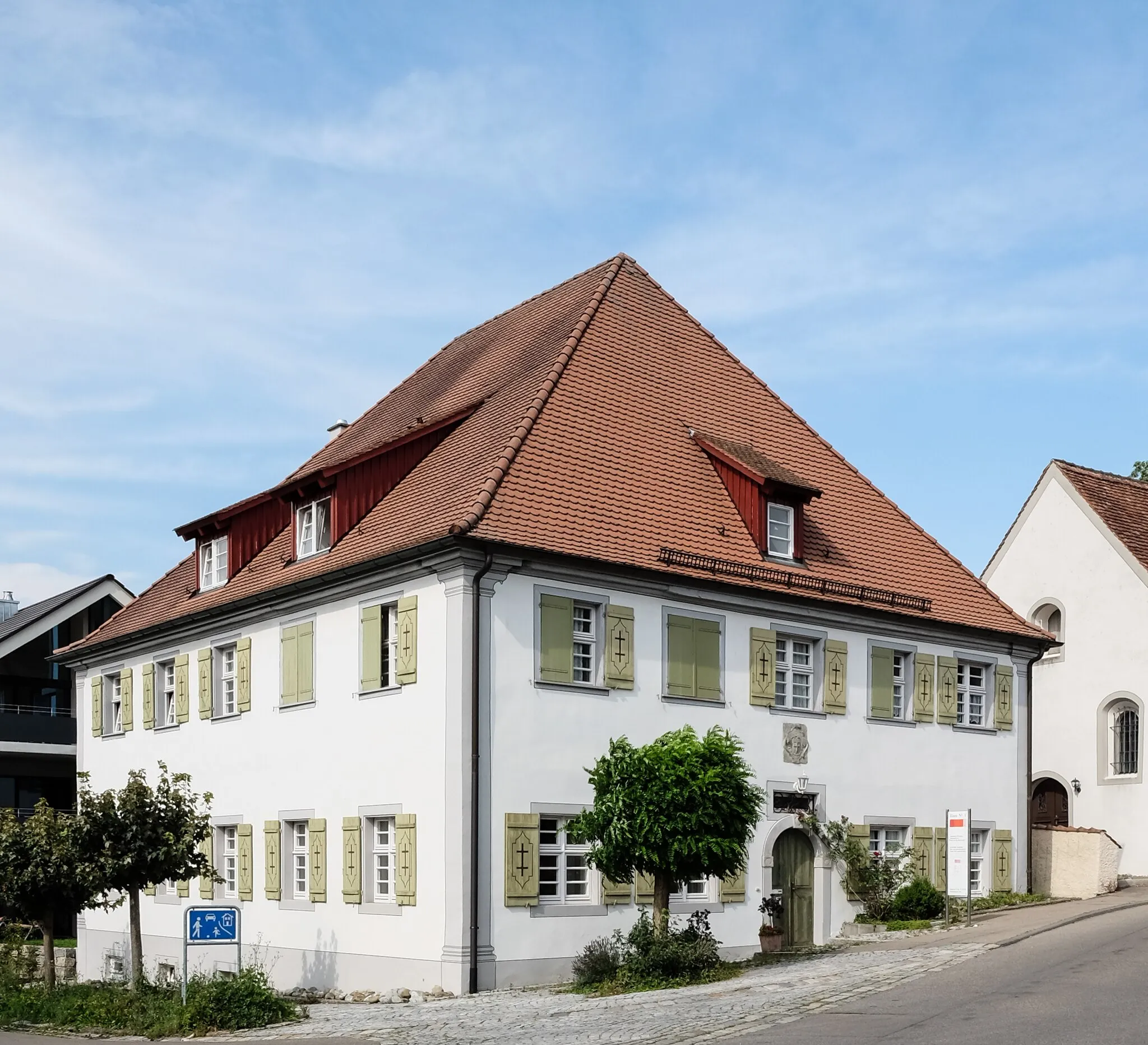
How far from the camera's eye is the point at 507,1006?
1989cm

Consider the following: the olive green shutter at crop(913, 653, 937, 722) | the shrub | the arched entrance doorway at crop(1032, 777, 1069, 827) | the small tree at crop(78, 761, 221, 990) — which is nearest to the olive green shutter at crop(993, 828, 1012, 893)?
the olive green shutter at crop(913, 653, 937, 722)

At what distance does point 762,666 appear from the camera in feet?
86.5

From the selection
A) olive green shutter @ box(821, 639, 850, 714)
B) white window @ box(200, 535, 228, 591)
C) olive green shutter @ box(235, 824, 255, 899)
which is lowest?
olive green shutter @ box(235, 824, 255, 899)

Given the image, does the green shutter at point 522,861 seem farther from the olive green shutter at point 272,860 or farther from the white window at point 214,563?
the white window at point 214,563

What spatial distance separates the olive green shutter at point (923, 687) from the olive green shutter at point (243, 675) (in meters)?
11.6

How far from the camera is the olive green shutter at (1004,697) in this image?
3053 centimetres

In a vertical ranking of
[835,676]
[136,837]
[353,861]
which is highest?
[835,676]

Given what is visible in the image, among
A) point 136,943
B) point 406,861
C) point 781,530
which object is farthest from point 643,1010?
point 781,530

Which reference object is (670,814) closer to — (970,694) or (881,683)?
Answer: (881,683)

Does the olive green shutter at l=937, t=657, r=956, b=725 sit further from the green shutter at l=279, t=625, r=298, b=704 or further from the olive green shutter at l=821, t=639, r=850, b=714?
the green shutter at l=279, t=625, r=298, b=704

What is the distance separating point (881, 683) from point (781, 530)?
132 inches

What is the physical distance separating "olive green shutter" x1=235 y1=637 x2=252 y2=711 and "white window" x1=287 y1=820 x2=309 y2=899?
2548mm

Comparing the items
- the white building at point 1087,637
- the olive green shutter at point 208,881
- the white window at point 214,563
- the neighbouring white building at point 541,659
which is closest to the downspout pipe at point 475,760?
the neighbouring white building at point 541,659

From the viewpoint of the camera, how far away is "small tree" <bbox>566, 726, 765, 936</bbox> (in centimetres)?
2094
